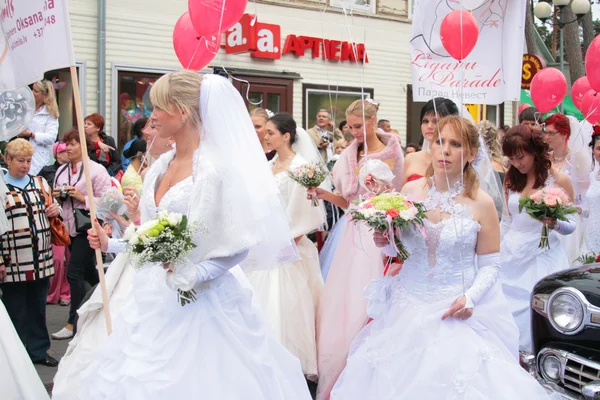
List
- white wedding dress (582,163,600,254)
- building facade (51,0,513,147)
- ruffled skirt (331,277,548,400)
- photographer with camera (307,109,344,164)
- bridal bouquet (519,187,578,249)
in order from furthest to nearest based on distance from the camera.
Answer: building facade (51,0,513,147) → photographer with camera (307,109,344,164) → white wedding dress (582,163,600,254) → bridal bouquet (519,187,578,249) → ruffled skirt (331,277,548,400)

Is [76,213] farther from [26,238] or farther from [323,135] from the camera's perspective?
[323,135]

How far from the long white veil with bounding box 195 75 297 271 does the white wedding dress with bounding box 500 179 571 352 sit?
3.19 m

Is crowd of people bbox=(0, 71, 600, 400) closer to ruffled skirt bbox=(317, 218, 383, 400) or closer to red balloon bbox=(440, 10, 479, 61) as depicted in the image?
ruffled skirt bbox=(317, 218, 383, 400)

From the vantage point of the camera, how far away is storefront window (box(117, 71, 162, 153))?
50.0ft

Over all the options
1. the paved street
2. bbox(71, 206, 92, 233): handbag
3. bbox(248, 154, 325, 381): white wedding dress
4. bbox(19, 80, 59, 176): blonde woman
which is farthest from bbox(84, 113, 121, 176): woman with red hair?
bbox(248, 154, 325, 381): white wedding dress

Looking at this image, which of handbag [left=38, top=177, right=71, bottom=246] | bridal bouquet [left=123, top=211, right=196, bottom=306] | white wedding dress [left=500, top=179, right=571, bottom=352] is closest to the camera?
bridal bouquet [left=123, top=211, right=196, bottom=306]

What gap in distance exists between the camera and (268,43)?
16703 mm

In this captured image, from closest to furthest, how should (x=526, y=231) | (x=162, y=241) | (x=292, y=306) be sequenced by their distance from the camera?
(x=162, y=241), (x=292, y=306), (x=526, y=231)

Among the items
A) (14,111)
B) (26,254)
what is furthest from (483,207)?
(26,254)

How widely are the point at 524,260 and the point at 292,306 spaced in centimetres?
213

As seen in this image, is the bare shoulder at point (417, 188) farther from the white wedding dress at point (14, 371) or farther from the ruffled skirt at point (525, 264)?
the white wedding dress at point (14, 371)

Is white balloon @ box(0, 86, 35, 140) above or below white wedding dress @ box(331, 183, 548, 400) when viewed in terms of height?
above

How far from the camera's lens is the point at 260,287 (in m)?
6.48

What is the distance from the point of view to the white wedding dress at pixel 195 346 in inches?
140
